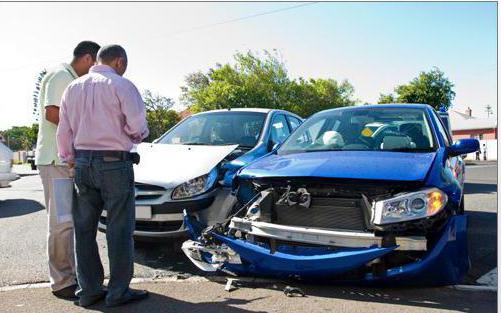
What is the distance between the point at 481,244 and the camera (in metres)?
5.51

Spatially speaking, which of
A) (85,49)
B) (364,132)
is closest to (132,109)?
(85,49)

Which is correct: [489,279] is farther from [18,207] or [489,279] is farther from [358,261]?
[18,207]

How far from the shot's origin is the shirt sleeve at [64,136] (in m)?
3.57

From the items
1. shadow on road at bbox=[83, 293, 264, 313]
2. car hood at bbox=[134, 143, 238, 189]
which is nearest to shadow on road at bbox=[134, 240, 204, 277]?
car hood at bbox=[134, 143, 238, 189]

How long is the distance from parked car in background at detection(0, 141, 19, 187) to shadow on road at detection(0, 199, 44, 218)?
0.47m

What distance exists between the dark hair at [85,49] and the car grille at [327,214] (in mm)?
2015

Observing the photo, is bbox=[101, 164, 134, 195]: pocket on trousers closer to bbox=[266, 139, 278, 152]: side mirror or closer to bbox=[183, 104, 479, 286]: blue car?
bbox=[183, 104, 479, 286]: blue car

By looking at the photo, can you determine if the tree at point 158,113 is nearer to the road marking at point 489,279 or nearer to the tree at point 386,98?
the tree at point 386,98

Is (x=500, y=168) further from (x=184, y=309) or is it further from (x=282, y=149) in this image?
(x=184, y=309)

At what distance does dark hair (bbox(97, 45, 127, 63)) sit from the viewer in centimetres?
358

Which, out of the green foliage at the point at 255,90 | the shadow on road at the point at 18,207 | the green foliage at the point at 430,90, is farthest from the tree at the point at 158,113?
the shadow on road at the point at 18,207

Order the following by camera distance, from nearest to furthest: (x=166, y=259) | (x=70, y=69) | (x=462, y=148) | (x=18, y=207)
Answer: (x=70, y=69) → (x=462, y=148) → (x=166, y=259) → (x=18, y=207)

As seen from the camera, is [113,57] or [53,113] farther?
[53,113]

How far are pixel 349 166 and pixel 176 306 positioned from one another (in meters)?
1.67
